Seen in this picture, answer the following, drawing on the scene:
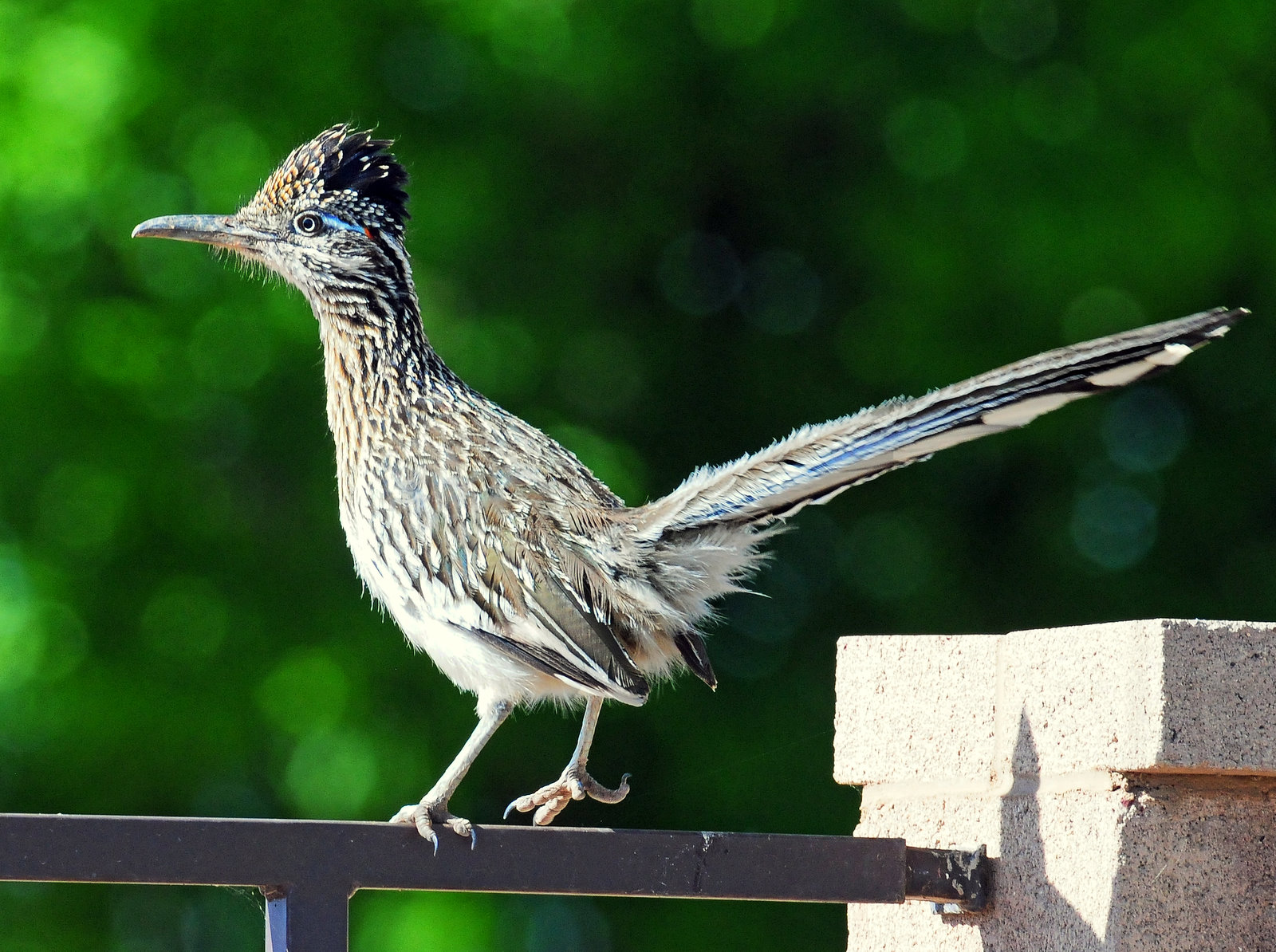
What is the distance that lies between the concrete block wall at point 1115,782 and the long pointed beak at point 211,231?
2386 mm

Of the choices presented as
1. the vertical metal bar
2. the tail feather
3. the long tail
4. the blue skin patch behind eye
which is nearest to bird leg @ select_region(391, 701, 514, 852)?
the vertical metal bar

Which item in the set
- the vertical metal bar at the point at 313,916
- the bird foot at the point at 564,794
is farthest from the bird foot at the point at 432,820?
the bird foot at the point at 564,794

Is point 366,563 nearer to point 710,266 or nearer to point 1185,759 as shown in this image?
point 1185,759

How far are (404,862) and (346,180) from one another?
8.14ft

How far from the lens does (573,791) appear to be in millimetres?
4070

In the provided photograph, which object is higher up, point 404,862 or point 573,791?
point 573,791

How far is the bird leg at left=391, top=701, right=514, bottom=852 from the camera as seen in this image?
3.06 m

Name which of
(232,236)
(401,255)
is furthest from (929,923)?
(232,236)

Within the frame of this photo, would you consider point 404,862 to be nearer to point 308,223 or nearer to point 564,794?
point 564,794

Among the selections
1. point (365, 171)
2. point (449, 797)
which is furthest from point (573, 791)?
point (365, 171)

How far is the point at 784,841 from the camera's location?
2953 millimetres

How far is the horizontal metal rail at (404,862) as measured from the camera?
2.54 m

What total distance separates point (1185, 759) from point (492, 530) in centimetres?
179

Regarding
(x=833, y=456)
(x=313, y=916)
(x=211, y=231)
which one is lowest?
(x=313, y=916)
